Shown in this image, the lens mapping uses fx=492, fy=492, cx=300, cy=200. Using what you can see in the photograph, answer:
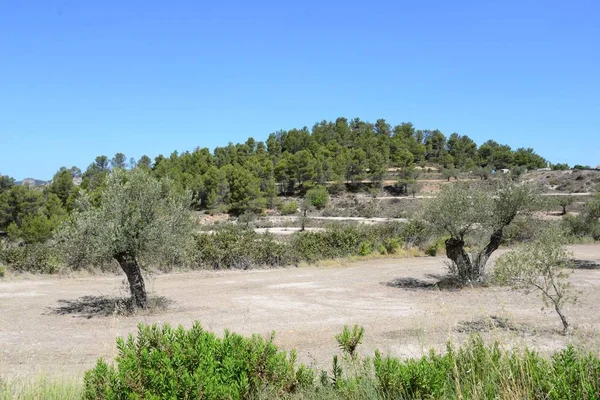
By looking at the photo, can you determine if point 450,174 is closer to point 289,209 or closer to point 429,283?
point 289,209

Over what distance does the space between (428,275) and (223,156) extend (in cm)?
7162

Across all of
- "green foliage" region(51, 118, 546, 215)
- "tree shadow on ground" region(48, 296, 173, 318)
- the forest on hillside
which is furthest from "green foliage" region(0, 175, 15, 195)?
"tree shadow on ground" region(48, 296, 173, 318)

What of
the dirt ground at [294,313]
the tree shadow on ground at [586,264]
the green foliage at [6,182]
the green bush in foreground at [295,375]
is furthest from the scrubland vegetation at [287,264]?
the green foliage at [6,182]

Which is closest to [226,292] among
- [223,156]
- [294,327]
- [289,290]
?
[289,290]

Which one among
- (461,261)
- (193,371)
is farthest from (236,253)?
(193,371)

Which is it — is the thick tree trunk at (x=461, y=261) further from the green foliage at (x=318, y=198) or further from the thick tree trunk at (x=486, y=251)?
the green foliage at (x=318, y=198)

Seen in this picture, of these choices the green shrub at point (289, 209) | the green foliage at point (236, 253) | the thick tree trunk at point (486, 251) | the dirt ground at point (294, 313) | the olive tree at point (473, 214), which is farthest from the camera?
the green shrub at point (289, 209)

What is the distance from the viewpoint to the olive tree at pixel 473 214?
667 inches

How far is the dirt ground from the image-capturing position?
31.7 feet

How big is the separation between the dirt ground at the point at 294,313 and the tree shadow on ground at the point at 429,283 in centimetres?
23

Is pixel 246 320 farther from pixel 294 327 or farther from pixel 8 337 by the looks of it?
pixel 8 337

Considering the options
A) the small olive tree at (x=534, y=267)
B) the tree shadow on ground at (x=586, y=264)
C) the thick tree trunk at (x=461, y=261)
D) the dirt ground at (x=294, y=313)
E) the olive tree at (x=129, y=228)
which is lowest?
the tree shadow on ground at (x=586, y=264)

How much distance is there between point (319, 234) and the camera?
28.0m

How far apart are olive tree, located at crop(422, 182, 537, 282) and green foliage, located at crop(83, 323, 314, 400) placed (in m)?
13.3
